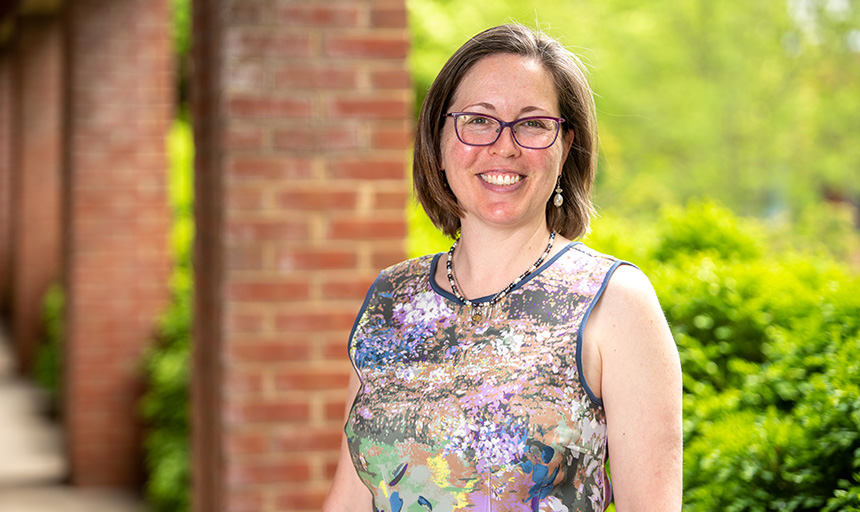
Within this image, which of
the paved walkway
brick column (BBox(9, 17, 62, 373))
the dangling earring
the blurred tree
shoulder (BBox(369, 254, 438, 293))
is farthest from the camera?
the blurred tree

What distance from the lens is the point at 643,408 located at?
1.63 metres

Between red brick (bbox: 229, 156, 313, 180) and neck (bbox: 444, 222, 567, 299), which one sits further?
red brick (bbox: 229, 156, 313, 180)

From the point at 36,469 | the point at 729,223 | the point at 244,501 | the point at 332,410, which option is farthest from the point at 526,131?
the point at 36,469

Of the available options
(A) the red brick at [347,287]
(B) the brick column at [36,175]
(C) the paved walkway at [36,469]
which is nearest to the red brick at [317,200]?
(A) the red brick at [347,287]

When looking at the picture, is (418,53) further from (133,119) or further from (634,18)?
(133,119)

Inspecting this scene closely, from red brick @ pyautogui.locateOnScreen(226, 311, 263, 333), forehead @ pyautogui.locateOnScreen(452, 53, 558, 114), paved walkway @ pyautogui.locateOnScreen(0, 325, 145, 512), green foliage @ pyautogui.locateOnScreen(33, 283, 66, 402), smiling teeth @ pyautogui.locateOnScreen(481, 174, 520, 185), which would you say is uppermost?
forehead @ pyautogui.locateOnScreen(452, 53, 558, 114)

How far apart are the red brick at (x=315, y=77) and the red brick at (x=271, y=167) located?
0.93 ft

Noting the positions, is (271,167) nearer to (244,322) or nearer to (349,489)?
(244,322)

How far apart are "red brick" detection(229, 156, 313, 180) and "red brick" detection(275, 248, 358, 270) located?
0.95 ft

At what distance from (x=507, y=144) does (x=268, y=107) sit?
2.10 metres

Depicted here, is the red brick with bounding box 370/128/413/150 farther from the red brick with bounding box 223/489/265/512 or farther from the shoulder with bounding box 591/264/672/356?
the shoulder with bounding box 591/264/672/356

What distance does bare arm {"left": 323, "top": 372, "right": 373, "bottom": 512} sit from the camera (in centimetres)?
206

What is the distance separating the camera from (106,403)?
7516 mm

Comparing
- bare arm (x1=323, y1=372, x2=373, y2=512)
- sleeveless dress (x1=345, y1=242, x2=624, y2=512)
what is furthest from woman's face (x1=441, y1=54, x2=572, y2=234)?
bare arm (x1=323, y1=372, x2=373, y2=512)
